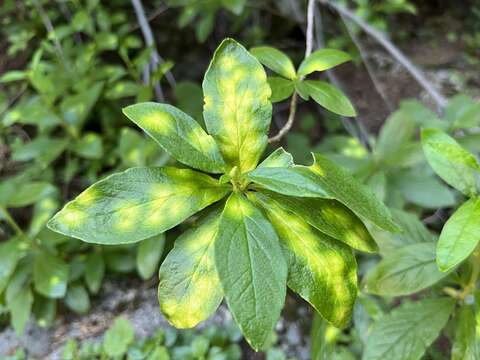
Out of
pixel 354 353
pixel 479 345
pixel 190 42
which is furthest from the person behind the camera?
pixel 190 42

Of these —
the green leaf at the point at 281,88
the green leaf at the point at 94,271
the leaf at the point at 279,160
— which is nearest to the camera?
the leaf at the point at 279,160

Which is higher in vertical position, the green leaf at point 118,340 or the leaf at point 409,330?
the leaf at point 409,330

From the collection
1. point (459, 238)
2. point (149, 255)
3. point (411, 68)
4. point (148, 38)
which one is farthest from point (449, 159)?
point (148, 38)

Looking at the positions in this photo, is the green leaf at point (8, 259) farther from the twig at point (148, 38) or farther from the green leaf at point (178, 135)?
the green leaf at point (178, 135)

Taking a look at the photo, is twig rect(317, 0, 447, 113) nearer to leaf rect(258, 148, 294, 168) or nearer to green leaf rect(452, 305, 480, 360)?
green leaf rect(452, 305, 480, 360)

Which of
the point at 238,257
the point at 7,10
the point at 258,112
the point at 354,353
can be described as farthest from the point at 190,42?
the point at 238,257

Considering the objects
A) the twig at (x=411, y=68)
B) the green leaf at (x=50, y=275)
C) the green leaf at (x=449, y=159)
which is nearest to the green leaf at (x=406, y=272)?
the green leaf at (x=449, y=159)

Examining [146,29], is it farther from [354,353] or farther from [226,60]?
[354,353]

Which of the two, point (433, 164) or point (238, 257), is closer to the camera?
point (238, 257)
